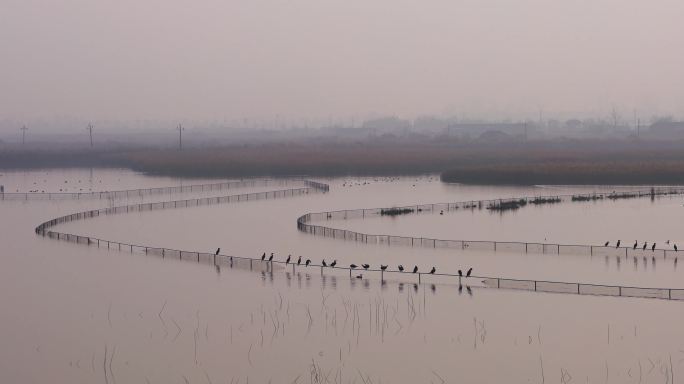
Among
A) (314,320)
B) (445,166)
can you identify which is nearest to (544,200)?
(314,320)

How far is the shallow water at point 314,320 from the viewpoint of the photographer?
18.2m

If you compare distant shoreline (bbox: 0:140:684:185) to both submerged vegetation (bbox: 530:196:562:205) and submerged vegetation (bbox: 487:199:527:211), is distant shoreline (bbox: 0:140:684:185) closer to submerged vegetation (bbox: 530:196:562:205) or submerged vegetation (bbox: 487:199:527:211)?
submerged vegetation (bbox: 530:196:562:205)

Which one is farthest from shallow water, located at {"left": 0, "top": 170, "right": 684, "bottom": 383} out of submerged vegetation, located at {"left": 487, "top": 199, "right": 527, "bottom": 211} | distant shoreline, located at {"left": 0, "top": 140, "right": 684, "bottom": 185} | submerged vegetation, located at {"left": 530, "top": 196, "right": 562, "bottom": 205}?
distant shoreline, located at {"left": 0, "top": 140, "right": 684, "bottom": 185}

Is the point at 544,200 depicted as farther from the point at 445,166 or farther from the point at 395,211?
the point at 445,166

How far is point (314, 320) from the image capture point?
2209 cm

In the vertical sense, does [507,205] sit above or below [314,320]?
above

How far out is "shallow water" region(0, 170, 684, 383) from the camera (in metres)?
18.2

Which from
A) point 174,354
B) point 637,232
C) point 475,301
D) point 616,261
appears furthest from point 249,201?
point 174,354

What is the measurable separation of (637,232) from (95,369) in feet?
80.2

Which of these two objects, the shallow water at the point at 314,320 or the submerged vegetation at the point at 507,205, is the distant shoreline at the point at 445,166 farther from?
the shallow water at the point at 314,320

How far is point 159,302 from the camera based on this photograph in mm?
24312

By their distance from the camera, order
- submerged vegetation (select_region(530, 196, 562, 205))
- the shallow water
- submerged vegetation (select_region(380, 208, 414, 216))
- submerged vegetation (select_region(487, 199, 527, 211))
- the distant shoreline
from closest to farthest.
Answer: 1. the shallow water
2. submerged vegetation (select_region(380, 208, 414, 216))
3. submerged vegetation (select_region(487, 199, 527, 211))
4. submerged vegetation (select_region(530, 196, 562, 205))
5. the distant shoreline

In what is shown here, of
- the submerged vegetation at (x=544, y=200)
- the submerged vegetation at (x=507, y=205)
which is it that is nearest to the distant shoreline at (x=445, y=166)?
the submerged vegetation at (x=544, y=200)

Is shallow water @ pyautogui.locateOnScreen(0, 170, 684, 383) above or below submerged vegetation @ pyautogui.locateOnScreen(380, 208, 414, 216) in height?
below
